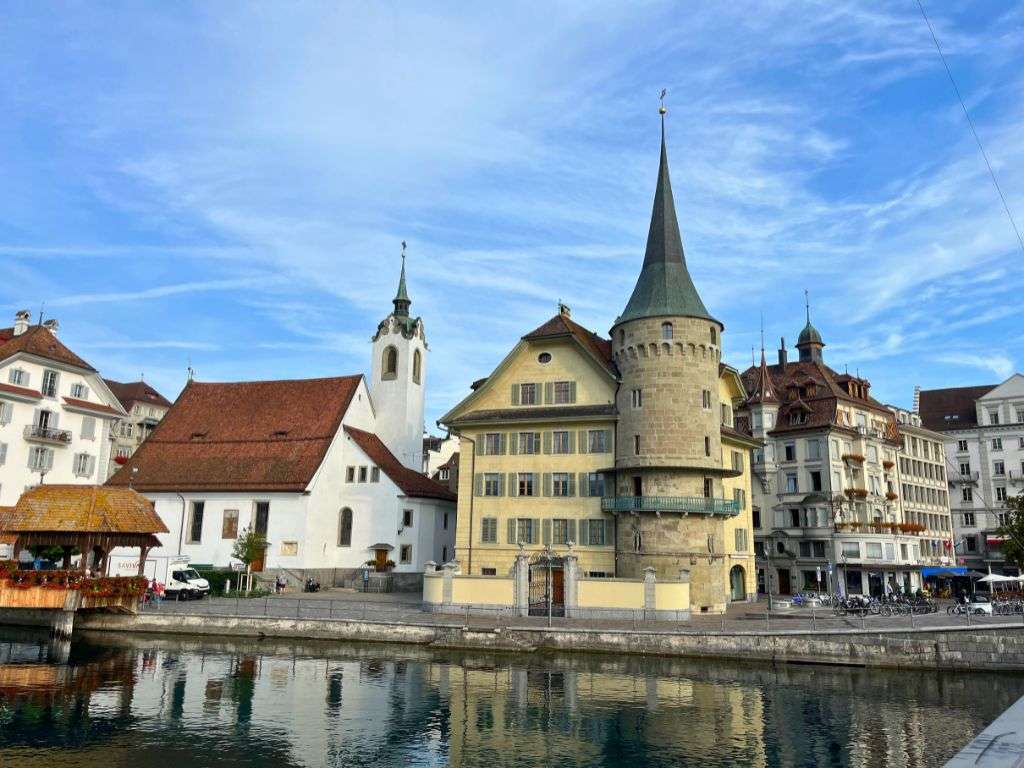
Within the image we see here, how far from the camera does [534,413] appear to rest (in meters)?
45.5

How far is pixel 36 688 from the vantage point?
25391mm

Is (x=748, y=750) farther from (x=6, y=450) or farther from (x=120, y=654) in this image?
(x=6, y=450)

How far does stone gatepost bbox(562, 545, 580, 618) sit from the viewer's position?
37.5m

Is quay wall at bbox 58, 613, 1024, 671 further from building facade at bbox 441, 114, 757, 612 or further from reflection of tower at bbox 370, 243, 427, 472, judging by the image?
reflection of tower at bbox 370, 243, 427, 472

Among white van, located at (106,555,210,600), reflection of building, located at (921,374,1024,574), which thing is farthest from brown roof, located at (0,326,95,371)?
reflection of building, located at (921,374,1024,574)

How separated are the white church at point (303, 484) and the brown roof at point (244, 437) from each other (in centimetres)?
9

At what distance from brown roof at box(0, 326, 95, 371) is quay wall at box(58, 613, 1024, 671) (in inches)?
1307

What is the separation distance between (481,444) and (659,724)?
2637cm

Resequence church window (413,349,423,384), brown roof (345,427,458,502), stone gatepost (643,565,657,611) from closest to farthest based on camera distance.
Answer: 1. stone gatepost (643,565,657,611)
2. brown roof (345,427,458,502)
3. church window (413,349,423,384)

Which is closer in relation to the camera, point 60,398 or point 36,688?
point 36,688

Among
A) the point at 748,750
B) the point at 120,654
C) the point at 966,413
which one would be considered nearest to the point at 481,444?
the point at 120,654

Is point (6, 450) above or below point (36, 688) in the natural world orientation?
above

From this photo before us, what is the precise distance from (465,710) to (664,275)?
1079 inches

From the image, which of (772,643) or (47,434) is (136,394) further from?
(772,643)
